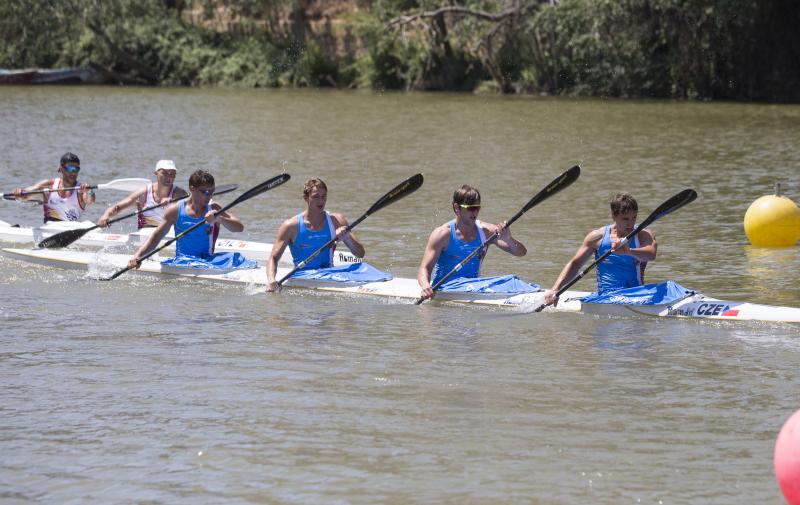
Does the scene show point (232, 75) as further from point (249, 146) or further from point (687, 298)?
point (687, 298)

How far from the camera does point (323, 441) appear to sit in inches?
323

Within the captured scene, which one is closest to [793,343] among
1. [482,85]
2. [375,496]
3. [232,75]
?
[375,496]

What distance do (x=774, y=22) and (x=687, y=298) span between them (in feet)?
98.5

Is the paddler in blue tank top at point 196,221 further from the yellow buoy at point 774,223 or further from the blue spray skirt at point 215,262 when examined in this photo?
the yellow buoy at point 774,223

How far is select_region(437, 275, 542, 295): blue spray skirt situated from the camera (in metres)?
12.3

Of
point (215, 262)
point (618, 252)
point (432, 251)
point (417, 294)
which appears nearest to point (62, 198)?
point (215, 262)

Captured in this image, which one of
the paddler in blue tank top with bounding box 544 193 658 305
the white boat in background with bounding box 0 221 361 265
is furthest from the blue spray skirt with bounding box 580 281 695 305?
the white boat in background with bounding box 0 221 361 265

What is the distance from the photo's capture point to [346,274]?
1319 cm

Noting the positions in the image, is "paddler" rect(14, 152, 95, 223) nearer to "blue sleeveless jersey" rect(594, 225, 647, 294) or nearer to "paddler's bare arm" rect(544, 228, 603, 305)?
"paddler's bare arm" rect(544, 228, 603, 305)

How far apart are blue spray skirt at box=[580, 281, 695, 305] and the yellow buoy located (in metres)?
4.54

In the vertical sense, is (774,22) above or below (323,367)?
above

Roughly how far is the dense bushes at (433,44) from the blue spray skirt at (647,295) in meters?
26.6

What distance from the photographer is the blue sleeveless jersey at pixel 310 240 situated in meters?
13.3

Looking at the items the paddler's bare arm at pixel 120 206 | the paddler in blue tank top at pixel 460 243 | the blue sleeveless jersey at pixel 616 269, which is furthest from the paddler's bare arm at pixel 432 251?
the paddler's bare arm at pixel 120 206
